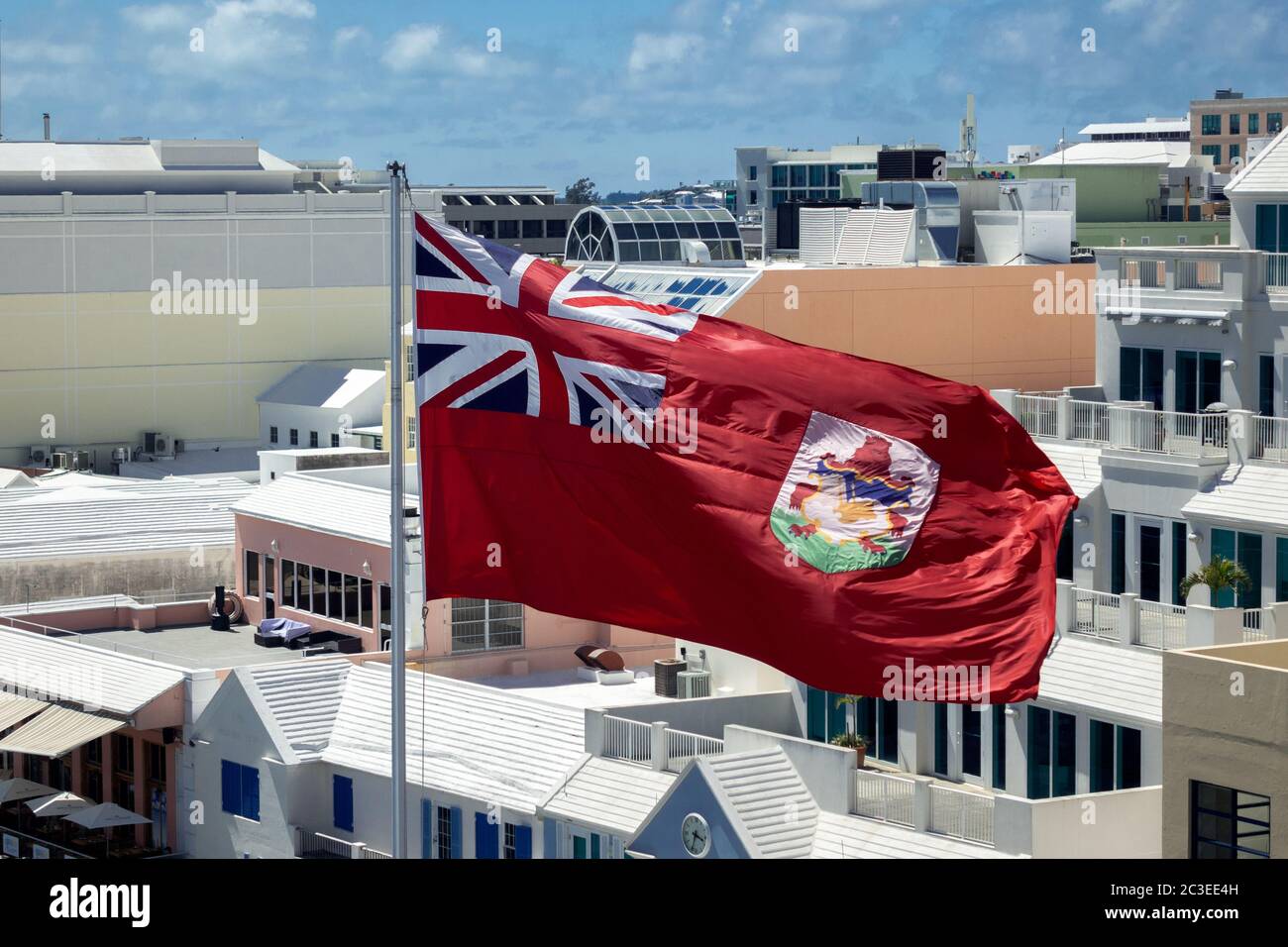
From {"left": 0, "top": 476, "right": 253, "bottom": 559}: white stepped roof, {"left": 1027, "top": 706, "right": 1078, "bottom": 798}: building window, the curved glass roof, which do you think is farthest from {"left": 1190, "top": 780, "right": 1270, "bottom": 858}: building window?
the curved glass roof

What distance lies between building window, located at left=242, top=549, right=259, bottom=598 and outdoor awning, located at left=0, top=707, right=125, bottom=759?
8275 millimetres

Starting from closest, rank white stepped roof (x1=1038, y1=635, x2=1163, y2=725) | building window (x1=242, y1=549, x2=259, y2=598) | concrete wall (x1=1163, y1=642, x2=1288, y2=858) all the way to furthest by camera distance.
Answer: concrete wall (x1=1163, y1=642, x2=1288, y2=858) < white stepped roof (x1=1038, y1=635, x2=1163, y2=725) < building window (x1=242, y1=549, x2=259, y2=598)

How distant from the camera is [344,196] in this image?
338 ft

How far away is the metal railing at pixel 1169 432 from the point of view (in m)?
36.0

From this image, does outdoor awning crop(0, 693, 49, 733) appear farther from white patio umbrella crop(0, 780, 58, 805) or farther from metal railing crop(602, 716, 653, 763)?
metal railing crop(602, 716, 653, 763)

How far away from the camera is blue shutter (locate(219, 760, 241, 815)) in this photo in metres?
45.3

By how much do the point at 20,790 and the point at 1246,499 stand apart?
2747 cm

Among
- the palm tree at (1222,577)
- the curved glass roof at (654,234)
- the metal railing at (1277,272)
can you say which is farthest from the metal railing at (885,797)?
the curved glass roof at (654,234)

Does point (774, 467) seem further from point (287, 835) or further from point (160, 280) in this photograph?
point (160, 280)

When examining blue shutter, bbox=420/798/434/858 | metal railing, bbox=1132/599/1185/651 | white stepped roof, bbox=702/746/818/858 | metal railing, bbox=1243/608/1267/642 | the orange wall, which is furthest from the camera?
the orange wall

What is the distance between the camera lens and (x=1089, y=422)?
3866 centimetres

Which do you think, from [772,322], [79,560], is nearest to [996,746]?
[772,322]

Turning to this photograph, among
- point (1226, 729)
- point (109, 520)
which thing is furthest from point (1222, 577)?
point (109, 520)

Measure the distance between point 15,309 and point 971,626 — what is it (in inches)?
3203
